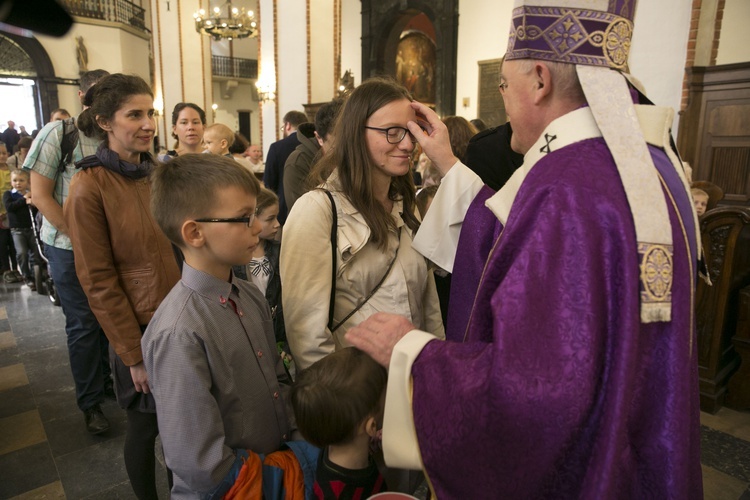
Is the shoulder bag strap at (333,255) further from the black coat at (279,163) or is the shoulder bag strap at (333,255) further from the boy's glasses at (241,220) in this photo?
the black coat at (279,163)

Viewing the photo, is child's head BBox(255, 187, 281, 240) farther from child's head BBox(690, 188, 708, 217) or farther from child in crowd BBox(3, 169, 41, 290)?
child in crowd BBox(3, 169, 41, 290)

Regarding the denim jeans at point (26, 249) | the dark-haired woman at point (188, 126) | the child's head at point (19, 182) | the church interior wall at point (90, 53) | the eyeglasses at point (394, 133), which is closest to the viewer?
the eyeglasses at point (394, 133)

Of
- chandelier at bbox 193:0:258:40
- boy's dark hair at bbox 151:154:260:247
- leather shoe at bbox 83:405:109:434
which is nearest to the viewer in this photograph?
boy's dark hair at bbox 151:154:260:247

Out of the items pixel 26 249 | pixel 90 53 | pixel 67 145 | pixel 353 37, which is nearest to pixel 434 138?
pixel 67 145

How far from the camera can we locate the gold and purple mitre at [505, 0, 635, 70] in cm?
115

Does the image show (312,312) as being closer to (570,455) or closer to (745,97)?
(570,455)

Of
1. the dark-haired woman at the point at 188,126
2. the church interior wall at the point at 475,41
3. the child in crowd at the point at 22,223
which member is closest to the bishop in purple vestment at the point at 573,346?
the dark-haired woman at the point at 188,126

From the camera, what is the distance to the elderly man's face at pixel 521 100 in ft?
4.00

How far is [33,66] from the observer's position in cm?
1728

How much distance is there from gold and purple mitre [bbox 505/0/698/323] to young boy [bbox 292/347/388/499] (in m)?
0.69

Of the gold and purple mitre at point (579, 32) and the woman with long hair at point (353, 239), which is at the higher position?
the gold and purple mitre at point (579, 32)

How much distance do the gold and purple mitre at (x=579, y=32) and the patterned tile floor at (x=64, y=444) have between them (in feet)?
7.44

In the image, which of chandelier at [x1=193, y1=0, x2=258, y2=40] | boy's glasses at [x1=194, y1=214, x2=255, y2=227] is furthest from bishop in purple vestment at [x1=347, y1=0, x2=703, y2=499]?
chandelier at [x1=193, y1=0, x2=258, y2=40]

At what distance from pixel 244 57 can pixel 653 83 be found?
23465mm
